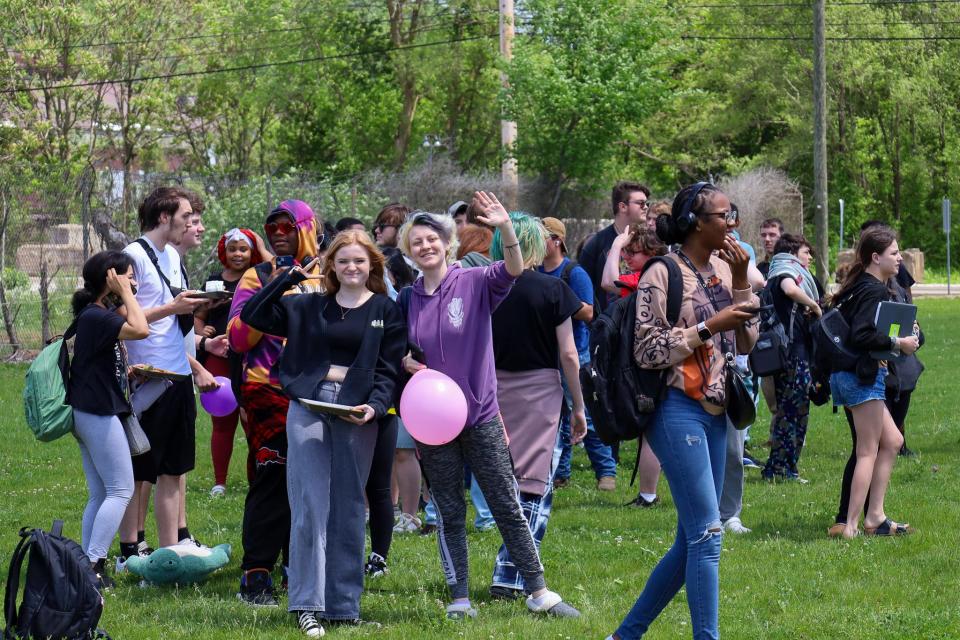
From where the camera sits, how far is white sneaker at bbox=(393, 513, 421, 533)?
8508 millimetres

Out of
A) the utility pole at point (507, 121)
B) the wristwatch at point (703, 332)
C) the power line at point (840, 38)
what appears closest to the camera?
the wristwatch at point (703, 332)

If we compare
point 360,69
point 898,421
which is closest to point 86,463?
point 898,421

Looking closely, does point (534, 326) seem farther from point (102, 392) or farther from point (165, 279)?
point (102, 392)

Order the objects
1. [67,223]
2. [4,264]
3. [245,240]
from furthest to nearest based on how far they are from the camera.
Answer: [67,223] → [4,264] → [245,240]

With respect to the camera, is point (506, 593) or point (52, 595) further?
point (506, 593)

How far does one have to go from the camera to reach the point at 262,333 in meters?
6.50

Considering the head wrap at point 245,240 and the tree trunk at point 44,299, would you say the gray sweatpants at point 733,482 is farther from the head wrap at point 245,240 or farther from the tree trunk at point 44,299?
the tree trunk at point 44,299

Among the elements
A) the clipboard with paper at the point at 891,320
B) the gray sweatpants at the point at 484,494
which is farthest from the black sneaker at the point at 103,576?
the clipboard with paper at the point at 891,320

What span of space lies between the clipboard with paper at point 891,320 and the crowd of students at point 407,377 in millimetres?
58

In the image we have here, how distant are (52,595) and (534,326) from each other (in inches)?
113

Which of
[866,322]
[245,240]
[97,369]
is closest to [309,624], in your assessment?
[97,369]

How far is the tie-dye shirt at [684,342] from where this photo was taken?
493 cm

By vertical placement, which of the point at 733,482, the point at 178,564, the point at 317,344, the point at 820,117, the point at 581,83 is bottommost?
the point at 178,564

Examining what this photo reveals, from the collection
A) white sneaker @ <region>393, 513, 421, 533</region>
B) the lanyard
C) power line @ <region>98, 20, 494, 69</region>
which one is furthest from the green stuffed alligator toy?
power line @ <region>98, 20, 494, 69</region>
